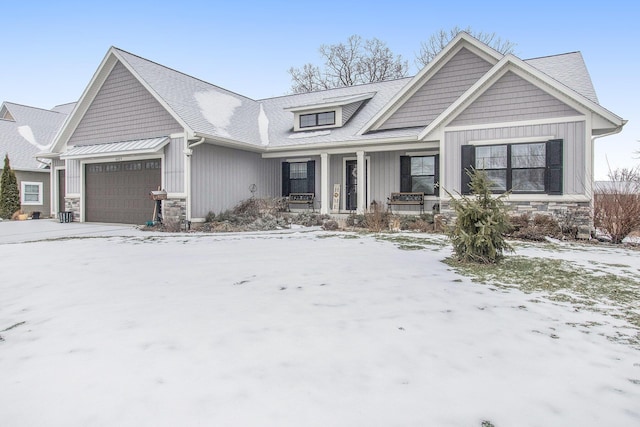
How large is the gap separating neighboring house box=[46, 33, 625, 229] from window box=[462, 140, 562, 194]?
28mm

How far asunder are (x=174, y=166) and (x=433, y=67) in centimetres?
908

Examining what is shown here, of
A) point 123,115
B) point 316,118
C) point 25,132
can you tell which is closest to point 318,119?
point 316,118

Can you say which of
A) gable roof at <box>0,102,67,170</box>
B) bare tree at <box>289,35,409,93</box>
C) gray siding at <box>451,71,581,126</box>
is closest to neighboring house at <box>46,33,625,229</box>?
gray siding at <box>451,71,581,126</box>

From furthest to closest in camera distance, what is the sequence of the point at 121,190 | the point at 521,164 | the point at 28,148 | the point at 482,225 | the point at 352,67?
the point at 352,67
the point at 28,148
the point at 121,190
the point at 521,164
the point at 482,225

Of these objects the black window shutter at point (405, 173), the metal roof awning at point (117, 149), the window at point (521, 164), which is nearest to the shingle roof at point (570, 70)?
the window at point (521, 164)

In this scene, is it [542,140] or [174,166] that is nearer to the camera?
[542,140]

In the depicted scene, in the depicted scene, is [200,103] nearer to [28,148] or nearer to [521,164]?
[521,164]

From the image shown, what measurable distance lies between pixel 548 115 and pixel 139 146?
40.5 ft

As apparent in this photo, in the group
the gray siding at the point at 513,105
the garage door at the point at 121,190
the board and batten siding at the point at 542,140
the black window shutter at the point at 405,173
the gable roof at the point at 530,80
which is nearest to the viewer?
the gable roof at the point at 530,80

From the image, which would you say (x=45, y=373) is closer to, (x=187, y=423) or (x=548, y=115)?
(x=187, y=423)

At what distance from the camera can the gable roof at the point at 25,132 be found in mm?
20156

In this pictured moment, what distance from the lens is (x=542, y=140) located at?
34.4ft

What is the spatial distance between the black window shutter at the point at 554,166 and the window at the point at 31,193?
22.4 meters

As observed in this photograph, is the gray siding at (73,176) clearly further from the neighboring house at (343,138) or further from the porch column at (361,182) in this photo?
the porch column at (361,182)
